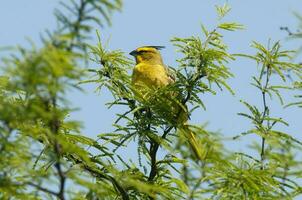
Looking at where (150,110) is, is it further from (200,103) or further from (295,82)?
(295,82)

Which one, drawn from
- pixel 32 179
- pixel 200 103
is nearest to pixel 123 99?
pixel 200 103

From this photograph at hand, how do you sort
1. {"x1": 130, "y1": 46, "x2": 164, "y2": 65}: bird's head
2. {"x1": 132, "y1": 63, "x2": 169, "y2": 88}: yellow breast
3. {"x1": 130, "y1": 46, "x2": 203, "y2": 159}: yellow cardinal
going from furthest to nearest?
{"x1": 130, "y1": 46, "x2": 164, "y2": 65}: bird's head < {"x1": 132, "y1": 63, "x2": 169, "y2": 88}: yellow breast < {"x1": 130, "y1": 46, "x2": 203, "y2": 159}: yellow cardinal

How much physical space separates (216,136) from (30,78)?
5.39 feet

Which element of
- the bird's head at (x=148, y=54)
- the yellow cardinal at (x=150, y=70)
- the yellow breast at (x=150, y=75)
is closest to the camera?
the yellow cardinal at (x=150, y=70)

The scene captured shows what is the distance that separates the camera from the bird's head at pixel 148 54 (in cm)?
913

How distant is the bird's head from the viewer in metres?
9.13

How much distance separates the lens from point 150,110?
625 centimetres

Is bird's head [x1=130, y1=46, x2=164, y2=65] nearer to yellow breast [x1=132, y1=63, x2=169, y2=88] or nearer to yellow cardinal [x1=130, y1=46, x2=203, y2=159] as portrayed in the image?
yellow cardinal [x1=130, y1=46, x2=203, y2=159]

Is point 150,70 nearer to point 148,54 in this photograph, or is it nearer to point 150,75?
point 150,75

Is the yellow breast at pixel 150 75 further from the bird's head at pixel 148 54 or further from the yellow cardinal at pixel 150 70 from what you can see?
the bird's head at pixel 148 54

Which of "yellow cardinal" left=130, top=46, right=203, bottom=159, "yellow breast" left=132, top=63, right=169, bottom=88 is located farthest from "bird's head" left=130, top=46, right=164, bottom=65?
"yellow breast" left=132, top=63, right=169, bottom=88

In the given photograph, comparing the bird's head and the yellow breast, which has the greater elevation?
the bird's head

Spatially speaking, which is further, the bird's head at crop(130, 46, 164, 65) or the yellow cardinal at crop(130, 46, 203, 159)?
the bird's head at crop(130, 46, 164, 65)

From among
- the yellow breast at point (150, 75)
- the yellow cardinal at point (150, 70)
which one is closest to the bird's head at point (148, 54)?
the yellow cardinal at point (150, 70)
